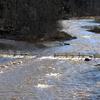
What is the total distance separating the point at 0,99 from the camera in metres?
27.1

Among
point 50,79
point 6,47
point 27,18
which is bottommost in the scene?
point 6,47

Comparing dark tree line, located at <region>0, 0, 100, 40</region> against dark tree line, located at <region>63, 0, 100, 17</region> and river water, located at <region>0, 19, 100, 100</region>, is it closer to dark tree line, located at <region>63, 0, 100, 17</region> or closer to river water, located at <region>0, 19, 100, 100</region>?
river water, located at <region>0, 19, 100, 100</region>

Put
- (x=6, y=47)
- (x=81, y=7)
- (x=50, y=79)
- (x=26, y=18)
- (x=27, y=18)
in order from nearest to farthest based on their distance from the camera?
(x=50, y=79) < (x=6, y=47) < (x=26, y=18) < (x=27, y=18) < (x=81, y=7)

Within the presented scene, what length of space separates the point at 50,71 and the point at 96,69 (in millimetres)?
4959

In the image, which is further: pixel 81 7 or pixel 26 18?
pixel 81 7

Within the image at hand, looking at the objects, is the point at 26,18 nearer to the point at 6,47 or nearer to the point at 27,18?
the point at 27,18

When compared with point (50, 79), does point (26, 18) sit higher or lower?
higher

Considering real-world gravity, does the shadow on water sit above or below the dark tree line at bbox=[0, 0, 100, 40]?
below

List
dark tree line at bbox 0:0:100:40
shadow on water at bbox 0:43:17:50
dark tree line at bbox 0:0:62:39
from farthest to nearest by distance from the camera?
1. dark tree line at bbox 0:0:62:39
2. dark tree line at bbox 0:0:100:40
3. shadow on water at bbox 0:43:17:50

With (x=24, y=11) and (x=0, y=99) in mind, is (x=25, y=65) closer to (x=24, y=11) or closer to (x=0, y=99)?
(x=0, y=99)

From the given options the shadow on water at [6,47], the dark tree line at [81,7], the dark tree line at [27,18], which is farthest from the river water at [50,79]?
the dark tree line at [81,7]

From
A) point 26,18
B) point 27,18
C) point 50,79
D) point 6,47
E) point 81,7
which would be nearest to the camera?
point 50,79

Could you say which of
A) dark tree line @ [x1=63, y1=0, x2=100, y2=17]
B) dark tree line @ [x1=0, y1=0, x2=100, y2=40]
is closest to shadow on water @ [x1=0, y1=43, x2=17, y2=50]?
dark tree line @ [x1=0, y1=0, x2=100, y2=40]

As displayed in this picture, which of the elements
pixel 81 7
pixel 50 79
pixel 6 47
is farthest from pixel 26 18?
pixel 81 7
